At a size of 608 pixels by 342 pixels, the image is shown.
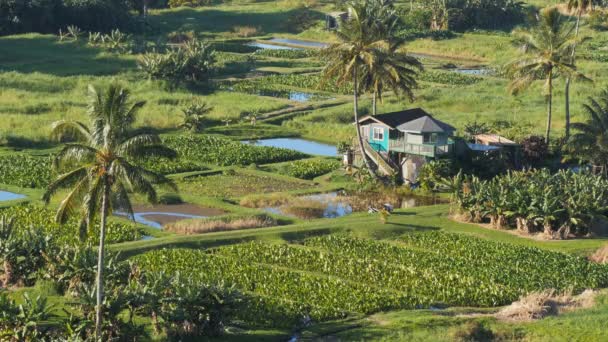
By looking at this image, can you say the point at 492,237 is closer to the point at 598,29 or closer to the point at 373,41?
the point at 373,41

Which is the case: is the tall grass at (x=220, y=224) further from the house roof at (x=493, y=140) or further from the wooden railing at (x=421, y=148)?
the house roof at (x=493, y=140)

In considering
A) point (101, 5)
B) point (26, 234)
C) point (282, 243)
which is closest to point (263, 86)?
point (101, 5)

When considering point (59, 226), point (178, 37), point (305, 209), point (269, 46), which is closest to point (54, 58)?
point (178, 37)

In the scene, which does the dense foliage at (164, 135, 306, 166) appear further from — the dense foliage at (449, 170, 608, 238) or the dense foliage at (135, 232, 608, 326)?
the dense foliage at (135, 232, 608, 326)

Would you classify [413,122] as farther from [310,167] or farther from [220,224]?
[220,224]

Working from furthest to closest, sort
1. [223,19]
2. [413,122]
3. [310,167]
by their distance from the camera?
[223,19] < [310,167] < [413,122]

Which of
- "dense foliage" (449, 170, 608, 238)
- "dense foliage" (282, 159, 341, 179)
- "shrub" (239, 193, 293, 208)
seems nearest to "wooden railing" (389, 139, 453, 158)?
"dense foliage" (282, 159, 341, 179)

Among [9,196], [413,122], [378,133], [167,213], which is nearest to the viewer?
[167,213]
